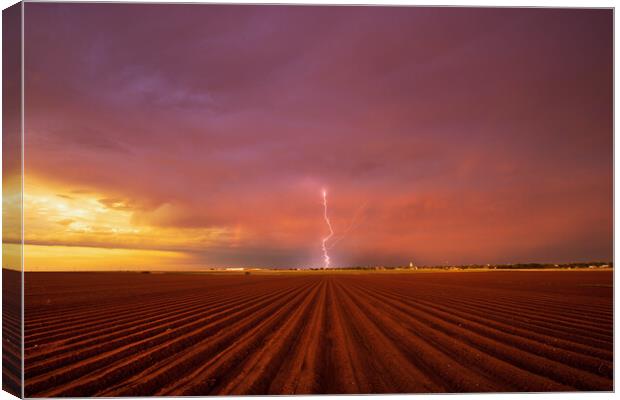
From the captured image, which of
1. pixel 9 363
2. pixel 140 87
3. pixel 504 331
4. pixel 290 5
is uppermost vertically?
pixel 290 5

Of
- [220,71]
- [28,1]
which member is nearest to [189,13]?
[220,71]

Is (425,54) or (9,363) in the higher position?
(425,54)

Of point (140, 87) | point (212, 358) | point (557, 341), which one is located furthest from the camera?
point (140, 87)

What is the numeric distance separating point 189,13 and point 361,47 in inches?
127

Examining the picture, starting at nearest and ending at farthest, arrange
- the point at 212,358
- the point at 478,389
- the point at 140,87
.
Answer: the point at 478,389 → the point at 212,358 → the point at 140,87

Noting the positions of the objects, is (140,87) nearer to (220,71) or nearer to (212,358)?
(220,71)

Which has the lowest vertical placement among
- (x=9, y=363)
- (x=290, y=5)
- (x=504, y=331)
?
(x=504, y=331)

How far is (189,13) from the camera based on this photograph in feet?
22.2

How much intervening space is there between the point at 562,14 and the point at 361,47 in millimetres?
3471

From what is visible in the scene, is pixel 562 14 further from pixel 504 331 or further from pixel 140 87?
pixel 140 87

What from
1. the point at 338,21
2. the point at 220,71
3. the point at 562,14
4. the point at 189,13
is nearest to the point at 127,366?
the point at 220,71

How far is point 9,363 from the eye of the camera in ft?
18.4

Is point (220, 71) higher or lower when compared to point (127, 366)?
higher

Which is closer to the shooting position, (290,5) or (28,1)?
(28,1)
